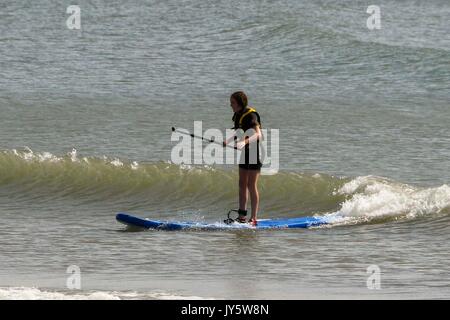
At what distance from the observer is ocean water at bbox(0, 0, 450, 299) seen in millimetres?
12000

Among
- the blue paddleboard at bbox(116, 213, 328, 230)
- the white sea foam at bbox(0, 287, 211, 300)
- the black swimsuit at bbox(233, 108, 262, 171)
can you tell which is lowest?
the white sea foam at bbox(0, 287, 211, 300)

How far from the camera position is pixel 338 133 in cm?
2167

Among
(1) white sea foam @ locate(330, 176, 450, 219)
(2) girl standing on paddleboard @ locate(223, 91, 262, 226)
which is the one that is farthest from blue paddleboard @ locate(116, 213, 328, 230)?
(1) white sea foam @ locate(330, 176, 450, 219)

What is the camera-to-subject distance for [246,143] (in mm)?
13773

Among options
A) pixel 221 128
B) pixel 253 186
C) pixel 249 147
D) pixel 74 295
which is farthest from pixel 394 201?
pixel 221 128

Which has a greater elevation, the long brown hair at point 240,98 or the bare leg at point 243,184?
the long brown hair at point 240,98

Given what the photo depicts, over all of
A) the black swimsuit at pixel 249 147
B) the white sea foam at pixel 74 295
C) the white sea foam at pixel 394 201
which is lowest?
the white sea foam at pixel 74 295

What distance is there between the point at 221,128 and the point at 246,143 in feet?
28.7

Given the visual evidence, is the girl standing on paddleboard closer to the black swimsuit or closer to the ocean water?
the black swimsuit

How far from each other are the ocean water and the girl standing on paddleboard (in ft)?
1.70

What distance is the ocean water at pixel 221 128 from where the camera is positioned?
12.0 metres

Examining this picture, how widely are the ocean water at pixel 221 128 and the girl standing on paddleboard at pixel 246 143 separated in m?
0.52

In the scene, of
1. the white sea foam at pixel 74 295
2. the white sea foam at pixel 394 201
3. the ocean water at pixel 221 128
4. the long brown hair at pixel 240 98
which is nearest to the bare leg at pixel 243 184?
the ocean water at pixel 221 128

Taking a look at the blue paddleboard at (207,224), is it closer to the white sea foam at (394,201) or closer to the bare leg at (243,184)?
the bare leg at (243,184)
